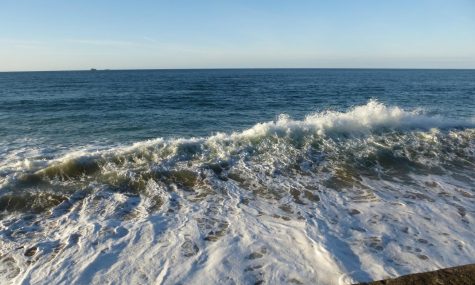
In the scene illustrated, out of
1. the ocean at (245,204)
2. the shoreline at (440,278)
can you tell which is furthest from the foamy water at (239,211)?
the shoreline at (440,278)

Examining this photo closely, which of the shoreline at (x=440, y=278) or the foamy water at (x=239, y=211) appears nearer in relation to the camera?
the shoreline at (x=440, y=278)

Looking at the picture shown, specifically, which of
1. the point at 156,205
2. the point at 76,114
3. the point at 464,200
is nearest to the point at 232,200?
the point at 156,205

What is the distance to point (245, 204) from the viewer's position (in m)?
8.03

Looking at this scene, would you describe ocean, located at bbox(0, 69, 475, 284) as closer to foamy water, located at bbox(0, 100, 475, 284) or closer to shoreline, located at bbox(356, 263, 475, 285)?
foamy water, located at bbox(0, 100, 475, 284)

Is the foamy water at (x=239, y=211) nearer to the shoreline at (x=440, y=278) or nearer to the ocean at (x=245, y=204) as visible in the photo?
the ocean at (x=245, y=204)

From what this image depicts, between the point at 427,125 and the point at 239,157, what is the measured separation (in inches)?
369

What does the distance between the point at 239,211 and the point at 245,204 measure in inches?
16.5

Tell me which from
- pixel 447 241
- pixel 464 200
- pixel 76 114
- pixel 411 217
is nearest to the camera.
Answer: pixel 447 241

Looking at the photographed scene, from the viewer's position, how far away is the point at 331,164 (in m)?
11.0

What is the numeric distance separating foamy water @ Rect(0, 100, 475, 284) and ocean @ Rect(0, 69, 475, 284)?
3cm

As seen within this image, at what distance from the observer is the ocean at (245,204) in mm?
5539

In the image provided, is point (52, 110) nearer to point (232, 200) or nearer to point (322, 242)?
point (232, 200)

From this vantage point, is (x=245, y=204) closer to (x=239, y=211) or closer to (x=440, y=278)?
(x=239, y=211)

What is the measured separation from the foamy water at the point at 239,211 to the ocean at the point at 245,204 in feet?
0.10
